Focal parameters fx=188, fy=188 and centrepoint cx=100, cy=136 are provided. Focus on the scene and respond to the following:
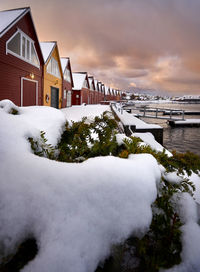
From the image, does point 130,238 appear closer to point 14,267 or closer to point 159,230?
point 159,230

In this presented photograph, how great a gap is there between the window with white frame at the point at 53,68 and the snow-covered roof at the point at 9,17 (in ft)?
18.5

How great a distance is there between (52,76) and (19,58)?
21.3ft

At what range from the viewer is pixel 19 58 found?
11.3 meters

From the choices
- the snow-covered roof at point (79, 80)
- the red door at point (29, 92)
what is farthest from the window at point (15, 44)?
the snow-covered roof at point (79, 80)

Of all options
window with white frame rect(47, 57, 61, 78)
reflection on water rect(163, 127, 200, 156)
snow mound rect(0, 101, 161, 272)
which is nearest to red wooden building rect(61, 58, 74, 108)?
window with white frame rect(47, 57, 61, 78)

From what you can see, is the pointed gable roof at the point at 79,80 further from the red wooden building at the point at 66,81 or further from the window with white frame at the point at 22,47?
the window with white frame at the point at 22,47

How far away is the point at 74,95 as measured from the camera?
3172 cm

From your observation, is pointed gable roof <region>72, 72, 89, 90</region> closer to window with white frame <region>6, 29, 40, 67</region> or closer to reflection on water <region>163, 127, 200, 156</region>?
window with white frame <region>6, 29, 40, 67</region>

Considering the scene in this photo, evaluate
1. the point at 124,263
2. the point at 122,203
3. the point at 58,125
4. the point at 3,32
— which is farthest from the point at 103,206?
the point at 3,32

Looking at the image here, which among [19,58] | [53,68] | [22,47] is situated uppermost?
[53,68]

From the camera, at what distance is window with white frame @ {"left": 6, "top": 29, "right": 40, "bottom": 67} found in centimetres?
1034

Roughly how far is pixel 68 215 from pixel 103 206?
23 cm

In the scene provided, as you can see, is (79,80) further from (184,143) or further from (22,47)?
(184,143)

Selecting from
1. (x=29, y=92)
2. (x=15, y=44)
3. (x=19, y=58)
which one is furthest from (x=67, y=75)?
(x=15, y=44)
